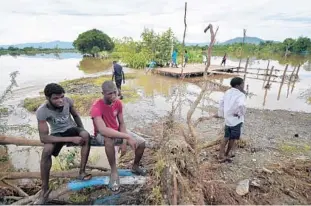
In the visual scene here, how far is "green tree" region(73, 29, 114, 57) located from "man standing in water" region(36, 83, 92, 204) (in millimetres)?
51722

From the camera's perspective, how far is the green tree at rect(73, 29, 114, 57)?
5522 centimetres

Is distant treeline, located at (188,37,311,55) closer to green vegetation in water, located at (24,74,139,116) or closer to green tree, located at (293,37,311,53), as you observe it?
green tree, located at (293,37,311,53)

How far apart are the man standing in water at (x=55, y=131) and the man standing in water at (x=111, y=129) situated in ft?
0.96

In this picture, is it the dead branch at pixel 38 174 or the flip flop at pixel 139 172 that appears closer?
the flip flop at pixel 139 172

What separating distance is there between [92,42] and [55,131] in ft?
179

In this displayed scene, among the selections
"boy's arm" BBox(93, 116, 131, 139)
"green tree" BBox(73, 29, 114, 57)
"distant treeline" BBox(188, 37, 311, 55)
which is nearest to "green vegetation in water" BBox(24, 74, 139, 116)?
"boy's arm" BBox(93, 116, 131, 139)

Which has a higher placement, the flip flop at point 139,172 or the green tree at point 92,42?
the flip flop at point 139,172

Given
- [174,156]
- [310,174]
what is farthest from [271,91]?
[174,156]

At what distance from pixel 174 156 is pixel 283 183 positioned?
7.99 feet

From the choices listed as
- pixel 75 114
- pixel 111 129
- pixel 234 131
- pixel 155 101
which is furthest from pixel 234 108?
pixel 155 101

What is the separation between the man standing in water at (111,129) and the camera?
3.55 metres

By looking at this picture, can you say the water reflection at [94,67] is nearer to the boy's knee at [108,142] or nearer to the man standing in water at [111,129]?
the man standing in water at [111,129]

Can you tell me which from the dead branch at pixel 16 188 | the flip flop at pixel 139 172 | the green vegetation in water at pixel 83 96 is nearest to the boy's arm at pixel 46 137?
the flip flop at pixel 139 172

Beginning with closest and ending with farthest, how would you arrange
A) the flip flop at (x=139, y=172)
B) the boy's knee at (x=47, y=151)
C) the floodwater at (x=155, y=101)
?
the boy's knee at (x=47, y=151)
the flip flop at (x=139, y=172)
the floodwater at (x=155, y=101)
